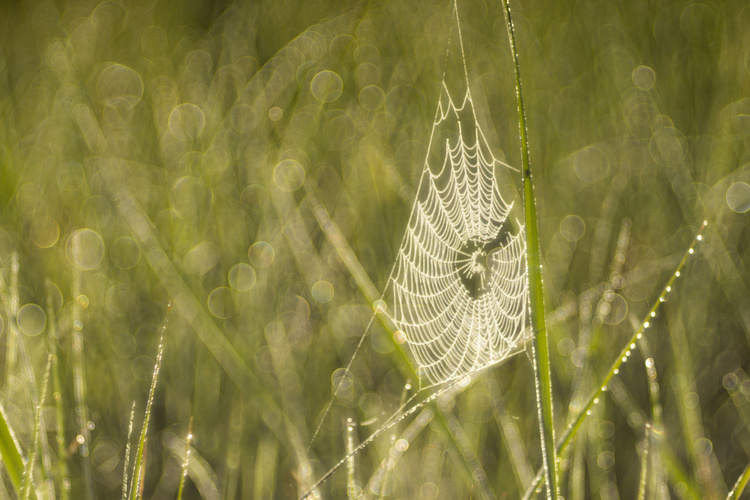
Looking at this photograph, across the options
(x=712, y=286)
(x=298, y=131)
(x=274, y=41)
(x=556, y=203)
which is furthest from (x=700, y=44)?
(x=274, y=41)

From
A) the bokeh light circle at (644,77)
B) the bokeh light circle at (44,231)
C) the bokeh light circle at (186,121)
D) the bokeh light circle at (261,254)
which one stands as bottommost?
the bokeh light circle at (261,254)

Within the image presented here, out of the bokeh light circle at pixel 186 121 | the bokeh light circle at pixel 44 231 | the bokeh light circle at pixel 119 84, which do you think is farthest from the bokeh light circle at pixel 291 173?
the bokeh light circle at pixel 119 84

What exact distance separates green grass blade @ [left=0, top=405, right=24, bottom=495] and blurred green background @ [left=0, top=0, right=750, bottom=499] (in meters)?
0.05

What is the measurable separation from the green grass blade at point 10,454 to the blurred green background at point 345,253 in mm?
51

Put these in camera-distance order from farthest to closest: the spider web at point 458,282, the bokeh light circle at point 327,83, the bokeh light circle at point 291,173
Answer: the bokeh light circle at point 327,83 → the bokeh light circle at point 291,173 → the spider web at point 458,282

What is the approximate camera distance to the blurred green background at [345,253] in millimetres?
1113

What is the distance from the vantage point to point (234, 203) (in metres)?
1.96

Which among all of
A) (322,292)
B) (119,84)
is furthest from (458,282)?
(119,84)

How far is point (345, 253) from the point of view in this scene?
89cm

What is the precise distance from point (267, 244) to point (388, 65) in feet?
5.09

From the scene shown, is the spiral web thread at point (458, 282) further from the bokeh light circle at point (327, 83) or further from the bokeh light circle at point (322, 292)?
the bokeh light circle at point (327, 83)

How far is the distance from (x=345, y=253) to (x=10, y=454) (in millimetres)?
454

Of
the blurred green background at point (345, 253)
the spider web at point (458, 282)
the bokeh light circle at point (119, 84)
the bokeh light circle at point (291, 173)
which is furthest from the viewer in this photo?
the bokeh light circle at point (119, 84)

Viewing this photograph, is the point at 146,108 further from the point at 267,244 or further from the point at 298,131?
the point at 267,244
